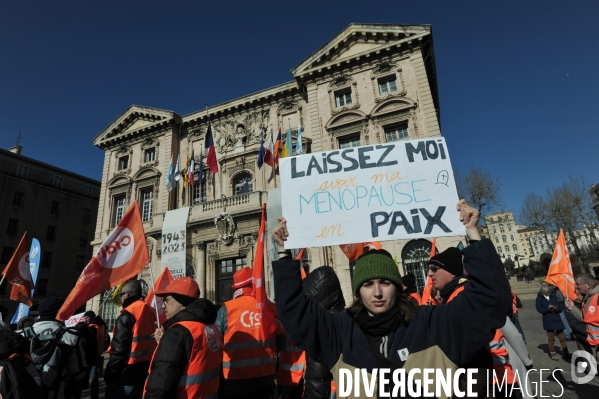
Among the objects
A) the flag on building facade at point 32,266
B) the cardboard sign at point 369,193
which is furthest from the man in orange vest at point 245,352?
the flag on building facade at point 32,266

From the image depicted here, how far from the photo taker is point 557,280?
7.36m

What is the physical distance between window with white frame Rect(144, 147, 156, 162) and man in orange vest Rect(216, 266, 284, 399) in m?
22.7

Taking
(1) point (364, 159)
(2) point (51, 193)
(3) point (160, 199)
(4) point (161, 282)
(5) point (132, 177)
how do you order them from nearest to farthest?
(1) point (364, 159)
(4) point (161, 282)
(3) point (160, 199)
(5) point (132, 177)
(2) point (51, 193)

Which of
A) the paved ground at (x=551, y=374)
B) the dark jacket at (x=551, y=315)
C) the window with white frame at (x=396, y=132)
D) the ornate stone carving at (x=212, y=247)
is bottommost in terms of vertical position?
the paved ground at (x=551, y=374)

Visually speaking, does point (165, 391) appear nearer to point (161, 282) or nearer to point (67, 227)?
point (161, 282)

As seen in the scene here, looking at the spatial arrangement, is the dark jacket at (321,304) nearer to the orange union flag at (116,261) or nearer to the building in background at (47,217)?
the orange union flag at (116,261)

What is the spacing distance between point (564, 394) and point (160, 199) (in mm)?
21729

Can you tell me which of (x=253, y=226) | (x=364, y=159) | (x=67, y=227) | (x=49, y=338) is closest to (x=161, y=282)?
(x=49, y=338)

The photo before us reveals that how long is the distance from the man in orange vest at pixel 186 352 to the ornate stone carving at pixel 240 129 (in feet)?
61.2

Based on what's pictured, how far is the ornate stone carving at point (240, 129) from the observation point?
21319mm

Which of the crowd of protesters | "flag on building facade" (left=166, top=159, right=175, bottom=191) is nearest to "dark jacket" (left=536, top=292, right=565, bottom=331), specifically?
the crowd of protesters

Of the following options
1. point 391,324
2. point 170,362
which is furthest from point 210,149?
point 391,324

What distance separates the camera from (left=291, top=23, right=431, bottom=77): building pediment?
59.1 ft

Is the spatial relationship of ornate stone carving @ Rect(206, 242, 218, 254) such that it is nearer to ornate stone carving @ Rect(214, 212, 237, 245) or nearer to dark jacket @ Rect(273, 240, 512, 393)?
ornate stone carving @ Rect(214, 212, 237, 245)
